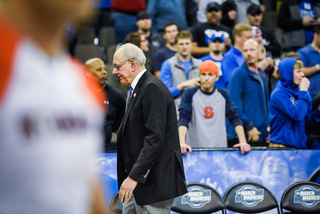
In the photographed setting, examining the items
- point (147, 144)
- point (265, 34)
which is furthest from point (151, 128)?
point (265, 34)

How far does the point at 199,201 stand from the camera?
5500 mm

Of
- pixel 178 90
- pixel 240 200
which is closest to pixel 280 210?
pixel 240 200

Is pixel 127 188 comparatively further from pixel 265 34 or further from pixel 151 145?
pixel 265 34

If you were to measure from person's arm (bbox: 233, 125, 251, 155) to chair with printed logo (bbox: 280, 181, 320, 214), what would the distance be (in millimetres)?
611

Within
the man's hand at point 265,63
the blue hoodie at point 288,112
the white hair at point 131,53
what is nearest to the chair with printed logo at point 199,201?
the blue hoodie at point 288,112

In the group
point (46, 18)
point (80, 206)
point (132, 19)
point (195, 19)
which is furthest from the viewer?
point (195, 19)

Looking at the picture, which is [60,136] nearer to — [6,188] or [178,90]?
[6,188]

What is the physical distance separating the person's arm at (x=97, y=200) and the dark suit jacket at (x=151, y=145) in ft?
8.63

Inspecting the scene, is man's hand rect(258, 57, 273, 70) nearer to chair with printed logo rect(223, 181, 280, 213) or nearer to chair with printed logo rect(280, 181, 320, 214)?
chair with printed logo rect(280, 181, 320, 214)

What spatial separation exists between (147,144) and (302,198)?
2446 mm

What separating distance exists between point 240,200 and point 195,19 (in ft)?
17.5

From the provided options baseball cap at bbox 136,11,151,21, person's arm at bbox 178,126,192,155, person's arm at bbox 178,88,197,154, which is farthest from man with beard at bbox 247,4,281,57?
person's arm at bbox 178,126,192,155

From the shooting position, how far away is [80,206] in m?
1.34

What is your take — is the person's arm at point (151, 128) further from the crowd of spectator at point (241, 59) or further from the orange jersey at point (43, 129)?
the orange jersey at point (43, 129)
